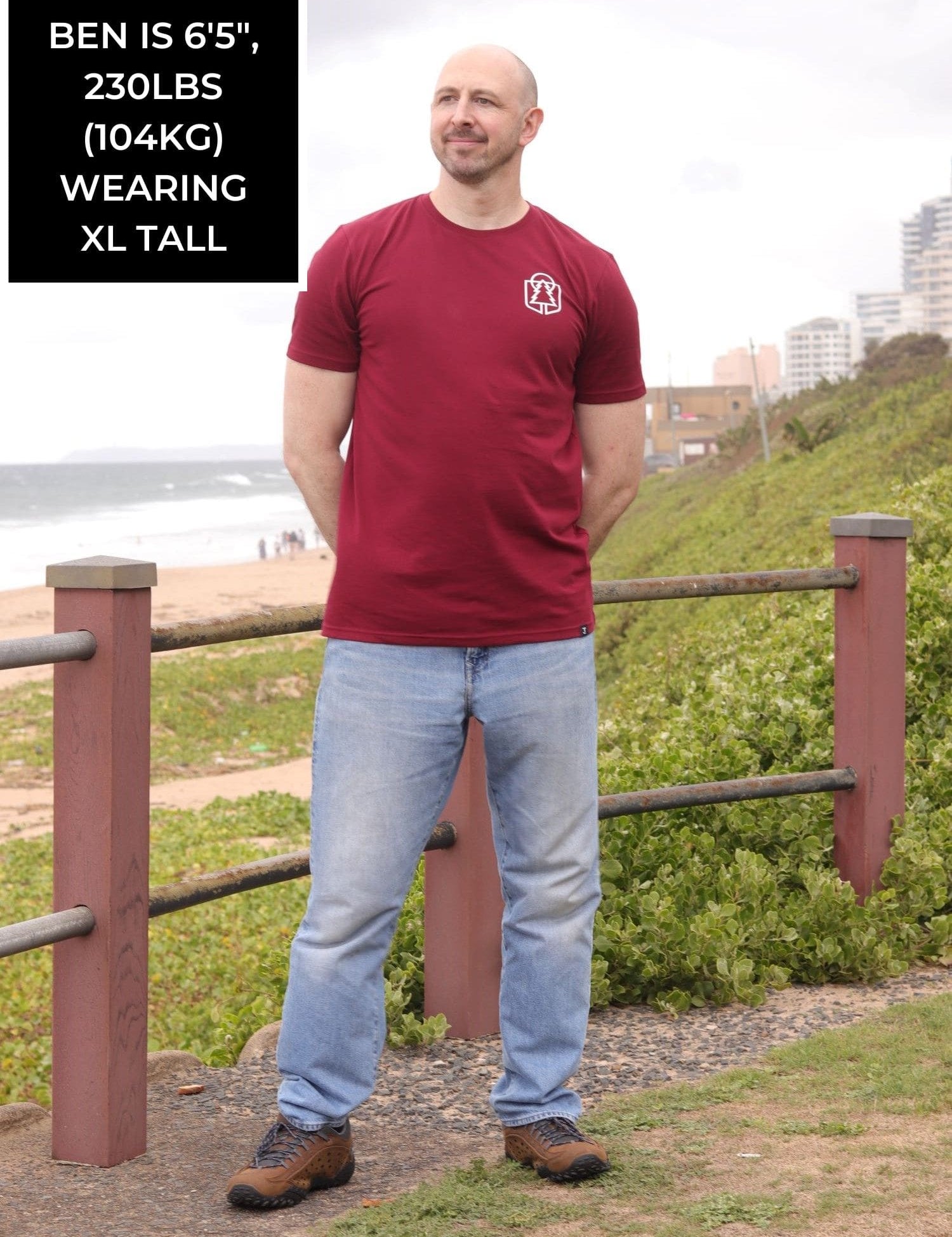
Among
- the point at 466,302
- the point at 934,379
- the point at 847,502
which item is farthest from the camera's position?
the point at 934,379

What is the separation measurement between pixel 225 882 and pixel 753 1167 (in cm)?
124

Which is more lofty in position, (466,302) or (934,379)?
(934,379)

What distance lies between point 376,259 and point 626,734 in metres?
4.44

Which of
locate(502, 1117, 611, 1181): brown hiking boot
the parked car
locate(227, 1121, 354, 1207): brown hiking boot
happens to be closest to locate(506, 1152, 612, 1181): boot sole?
locate(502, 1117, 611, 1181): brown hiking boot

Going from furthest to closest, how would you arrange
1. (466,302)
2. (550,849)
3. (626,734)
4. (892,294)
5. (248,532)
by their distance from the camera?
(892,294) → (248,532) → (626,734) → (550,849) → (466,302)

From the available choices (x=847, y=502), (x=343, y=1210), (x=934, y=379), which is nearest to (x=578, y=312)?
(x=343, y=1210)

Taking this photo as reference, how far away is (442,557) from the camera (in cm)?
291

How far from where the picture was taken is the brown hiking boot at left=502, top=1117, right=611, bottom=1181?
3.09 m

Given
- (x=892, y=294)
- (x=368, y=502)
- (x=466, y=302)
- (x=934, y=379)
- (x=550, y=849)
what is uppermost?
(x=892, y=294)

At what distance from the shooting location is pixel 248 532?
60125 millimetres

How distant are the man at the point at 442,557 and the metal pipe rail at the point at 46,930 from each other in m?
0.46

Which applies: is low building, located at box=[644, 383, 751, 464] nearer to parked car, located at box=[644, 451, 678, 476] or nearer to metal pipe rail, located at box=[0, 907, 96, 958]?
parked car, located at box=[644, 451, 678, 476]

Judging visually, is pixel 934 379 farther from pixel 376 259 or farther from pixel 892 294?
Answer: pixel 892 294

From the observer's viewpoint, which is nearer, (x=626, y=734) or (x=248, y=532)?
(x=626, y=734)
